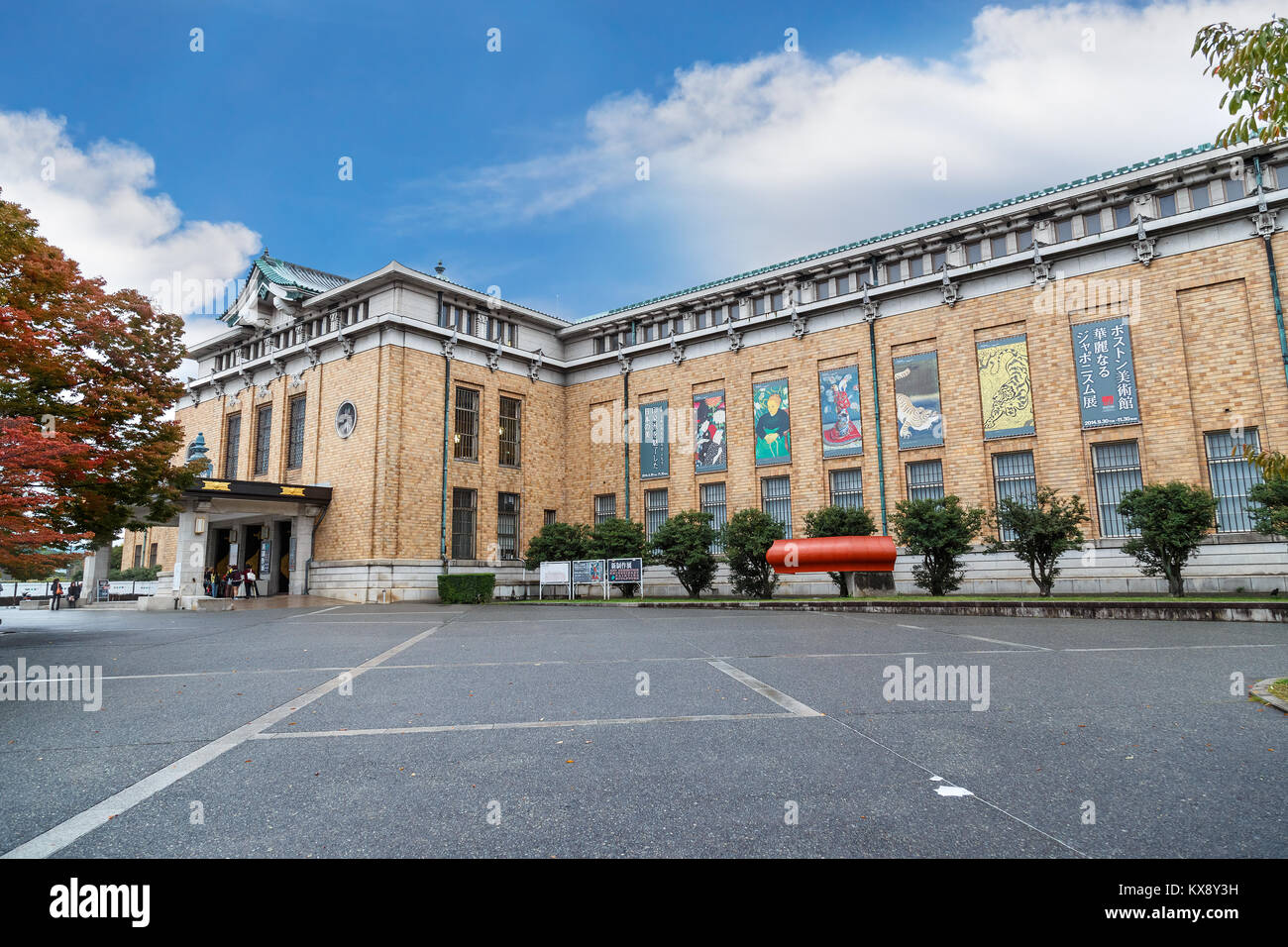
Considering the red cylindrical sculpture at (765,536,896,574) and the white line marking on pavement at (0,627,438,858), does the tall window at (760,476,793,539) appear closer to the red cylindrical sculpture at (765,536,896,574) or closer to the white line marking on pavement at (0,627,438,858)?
the red cylindrical sculpture at (765,536,896,574)

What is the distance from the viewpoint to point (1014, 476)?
85.0ft

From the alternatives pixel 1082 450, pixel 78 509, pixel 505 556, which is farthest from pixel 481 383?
pixel 1082 450

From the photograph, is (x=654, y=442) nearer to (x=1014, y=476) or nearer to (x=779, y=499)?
(x=779, y=499)

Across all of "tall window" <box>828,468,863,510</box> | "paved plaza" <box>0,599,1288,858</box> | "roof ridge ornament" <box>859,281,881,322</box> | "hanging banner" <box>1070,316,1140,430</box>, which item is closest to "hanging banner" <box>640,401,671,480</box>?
"tall window" <box>828,468,863,510</box>

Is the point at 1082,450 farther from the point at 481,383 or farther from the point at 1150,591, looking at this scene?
the point at 481,383

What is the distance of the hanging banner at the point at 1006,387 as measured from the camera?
84.2ft

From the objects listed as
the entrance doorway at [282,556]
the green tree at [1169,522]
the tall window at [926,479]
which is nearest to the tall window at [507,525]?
the entrance doorway at [282,556]

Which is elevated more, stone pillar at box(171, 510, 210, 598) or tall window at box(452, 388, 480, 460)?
tall window at box(452, 388, 480, 460)

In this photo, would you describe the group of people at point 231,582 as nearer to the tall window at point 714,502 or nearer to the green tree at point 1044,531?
the tall window at point 714,502

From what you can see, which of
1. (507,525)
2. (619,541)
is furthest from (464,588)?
(619,541)

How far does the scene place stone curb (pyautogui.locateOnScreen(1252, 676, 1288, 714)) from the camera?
5.92 meters

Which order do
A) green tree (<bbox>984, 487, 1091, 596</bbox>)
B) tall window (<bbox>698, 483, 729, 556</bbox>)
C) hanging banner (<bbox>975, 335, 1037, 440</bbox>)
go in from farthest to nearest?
tall window (<bbox>698, 483, 729, 556</bbox>), hanging banner (<bbox>975, 335, 1037, 440</bbox>), green tree (<bbox>984, 487, 1091, 596</bbox>)

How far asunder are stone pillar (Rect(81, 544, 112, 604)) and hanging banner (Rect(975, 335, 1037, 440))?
37.8 meters
